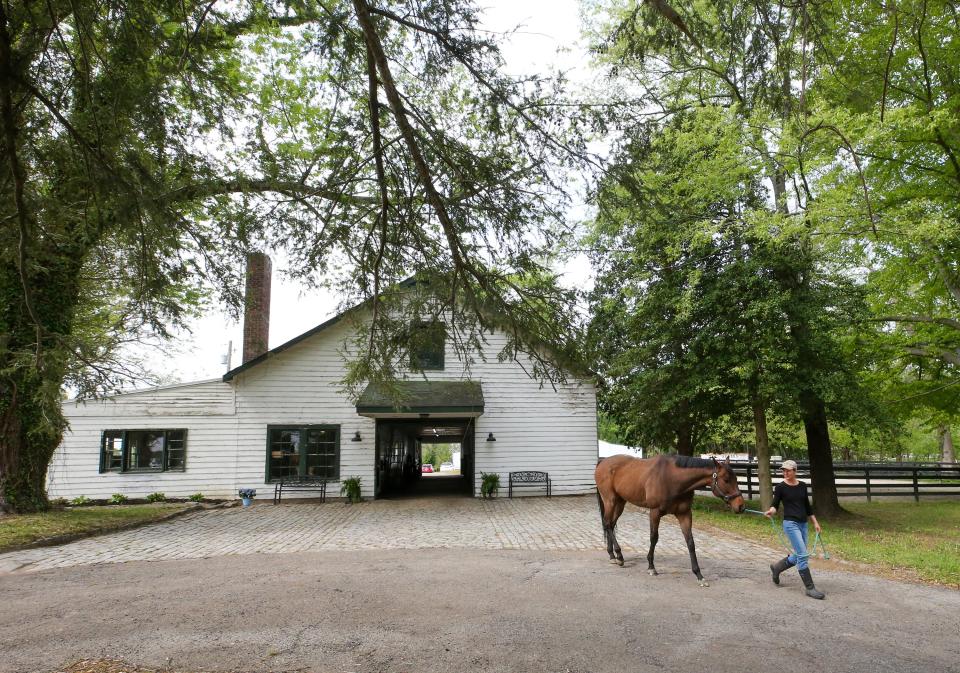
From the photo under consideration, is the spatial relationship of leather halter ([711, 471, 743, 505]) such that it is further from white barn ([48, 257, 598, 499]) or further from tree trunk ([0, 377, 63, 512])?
tree trunk ([0, 377, 63, 512])

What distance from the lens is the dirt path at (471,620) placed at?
4.63m

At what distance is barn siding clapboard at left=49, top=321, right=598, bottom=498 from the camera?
17141mm

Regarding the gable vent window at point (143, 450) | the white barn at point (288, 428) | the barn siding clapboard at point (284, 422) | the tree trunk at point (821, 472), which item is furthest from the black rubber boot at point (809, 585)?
the gable vent window at point (143, 450)

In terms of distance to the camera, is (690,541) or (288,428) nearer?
(690,541)

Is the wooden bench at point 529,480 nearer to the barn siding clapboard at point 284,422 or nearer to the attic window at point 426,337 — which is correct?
the barn siding clapboard at point 284,422

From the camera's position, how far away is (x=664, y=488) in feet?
25.5

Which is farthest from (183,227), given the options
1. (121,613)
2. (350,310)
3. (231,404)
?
(231,404)

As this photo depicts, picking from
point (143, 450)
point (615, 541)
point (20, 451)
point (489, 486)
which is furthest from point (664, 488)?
point (143, 450)

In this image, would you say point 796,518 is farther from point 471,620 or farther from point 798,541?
point 471,620

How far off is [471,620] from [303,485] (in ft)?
43.9

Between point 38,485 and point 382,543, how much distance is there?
8426 mm

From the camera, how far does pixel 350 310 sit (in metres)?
6.69

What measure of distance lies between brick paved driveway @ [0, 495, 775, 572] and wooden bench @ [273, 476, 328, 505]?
708 millimetres

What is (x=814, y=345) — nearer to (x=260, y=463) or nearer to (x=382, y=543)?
(x=382, y=543)
